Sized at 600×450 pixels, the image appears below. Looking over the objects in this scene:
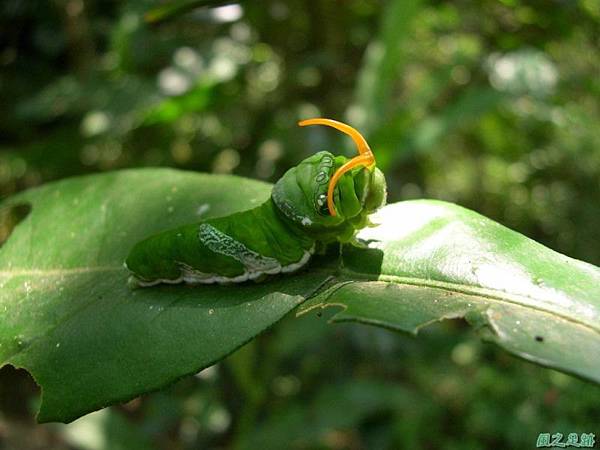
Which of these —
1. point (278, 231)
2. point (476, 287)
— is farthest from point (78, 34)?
point (476, 287)

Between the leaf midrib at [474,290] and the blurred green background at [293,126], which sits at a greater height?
the leaf midrib at [474,290]

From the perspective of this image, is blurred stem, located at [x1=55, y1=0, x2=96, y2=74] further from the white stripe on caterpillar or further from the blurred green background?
the white stripe on caterpillar

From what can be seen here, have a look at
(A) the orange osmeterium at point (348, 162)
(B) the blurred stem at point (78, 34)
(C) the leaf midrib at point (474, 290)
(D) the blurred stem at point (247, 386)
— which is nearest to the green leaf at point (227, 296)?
(C) the leaf midrib at point (474, 290)

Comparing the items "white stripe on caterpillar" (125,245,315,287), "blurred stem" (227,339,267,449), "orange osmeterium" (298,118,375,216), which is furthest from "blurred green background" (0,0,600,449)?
"orange osmeterium" (298,118,375,216)

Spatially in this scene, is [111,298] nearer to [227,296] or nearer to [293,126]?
[227,296]

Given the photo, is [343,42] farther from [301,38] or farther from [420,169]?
[420,169]

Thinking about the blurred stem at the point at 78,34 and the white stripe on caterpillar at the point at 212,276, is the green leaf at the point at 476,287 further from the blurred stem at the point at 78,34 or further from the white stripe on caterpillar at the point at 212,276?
the blurred stem at the point at 78,34
